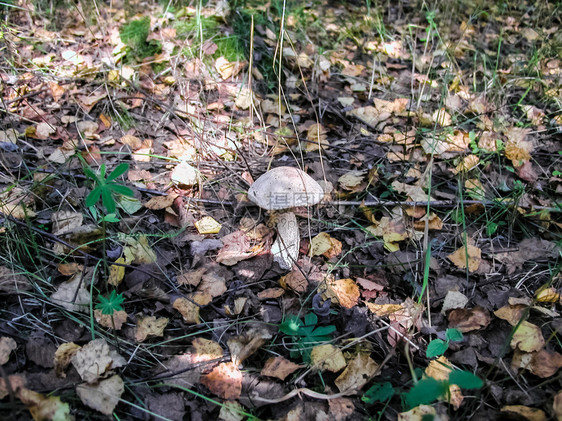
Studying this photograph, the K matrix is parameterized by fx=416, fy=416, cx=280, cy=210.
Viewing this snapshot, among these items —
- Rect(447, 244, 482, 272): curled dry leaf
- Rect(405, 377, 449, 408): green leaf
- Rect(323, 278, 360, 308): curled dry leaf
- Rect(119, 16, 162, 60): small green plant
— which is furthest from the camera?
Rect(119, 16, 162, 60): small green plant

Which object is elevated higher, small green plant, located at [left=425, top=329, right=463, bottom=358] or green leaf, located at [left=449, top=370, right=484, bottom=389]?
green leaf, located at [left=449, top=370, right=484, bottom=389]

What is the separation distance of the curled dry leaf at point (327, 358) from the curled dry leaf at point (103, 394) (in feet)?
2.42

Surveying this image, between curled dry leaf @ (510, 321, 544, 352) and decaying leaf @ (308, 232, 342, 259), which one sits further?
decaying leaf @ (308, 232, 342, 259)

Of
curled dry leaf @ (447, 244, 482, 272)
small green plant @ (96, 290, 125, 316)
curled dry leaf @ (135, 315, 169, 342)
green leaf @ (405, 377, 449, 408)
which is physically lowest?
curled dry leaf @ (135, 315, 169, 342)

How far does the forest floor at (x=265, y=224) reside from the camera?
158cm

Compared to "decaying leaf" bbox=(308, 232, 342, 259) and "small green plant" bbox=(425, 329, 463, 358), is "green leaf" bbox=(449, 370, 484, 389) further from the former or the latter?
"decaying leaf" bbox=(308, 232, 342, 259)

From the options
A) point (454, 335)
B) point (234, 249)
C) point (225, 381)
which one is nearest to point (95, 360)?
point (225, 381)

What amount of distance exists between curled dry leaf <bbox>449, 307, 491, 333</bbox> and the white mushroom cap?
840 mm

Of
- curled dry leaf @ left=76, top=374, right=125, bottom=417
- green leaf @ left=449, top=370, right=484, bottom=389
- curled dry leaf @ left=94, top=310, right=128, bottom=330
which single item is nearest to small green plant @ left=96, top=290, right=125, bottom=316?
curled dry leaf @ left=94, top=310, right=128, bottom=330

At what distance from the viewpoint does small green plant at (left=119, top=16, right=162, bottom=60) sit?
322 centimetres

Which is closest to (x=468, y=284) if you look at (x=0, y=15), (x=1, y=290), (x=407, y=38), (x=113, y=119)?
(x=1, y=290)

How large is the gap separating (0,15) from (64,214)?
222 cm

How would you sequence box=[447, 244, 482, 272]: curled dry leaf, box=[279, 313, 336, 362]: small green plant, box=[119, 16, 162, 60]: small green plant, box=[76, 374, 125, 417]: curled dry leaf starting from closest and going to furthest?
box=[76, 374, 125, 417]: curled dry leaf → box=[279, 313, 336, 362]: small green plant → box=[447, 244, 482, 272]: curled dry leaf → box=[119, 16, 162, 60]: small green plant

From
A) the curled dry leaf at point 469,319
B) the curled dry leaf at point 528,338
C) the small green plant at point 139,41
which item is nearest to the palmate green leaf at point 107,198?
the curled dry leaf at point 469,319
